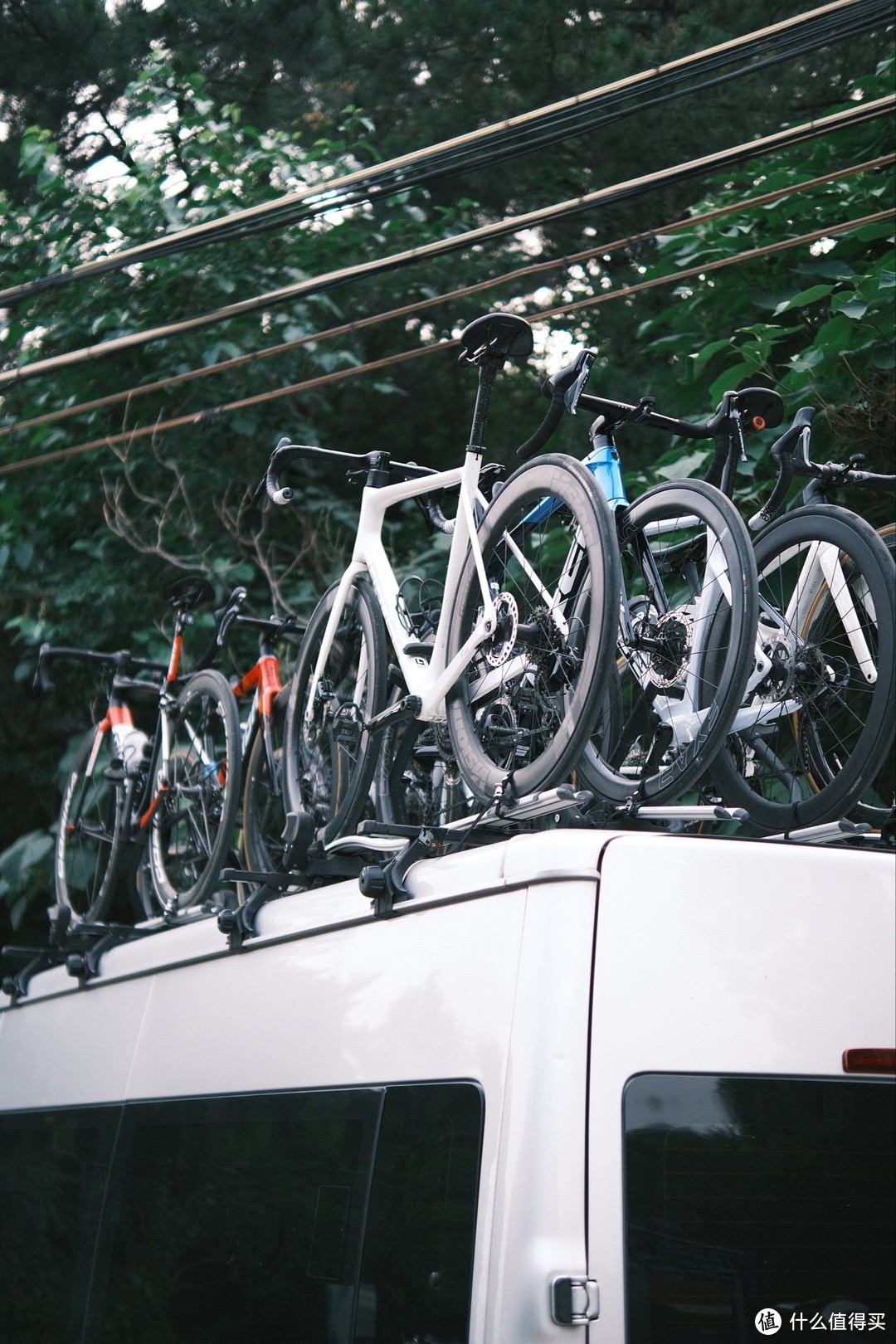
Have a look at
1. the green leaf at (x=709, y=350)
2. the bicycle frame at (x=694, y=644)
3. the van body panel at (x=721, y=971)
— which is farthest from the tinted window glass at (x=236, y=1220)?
the green leaf at (x=709, y=350)

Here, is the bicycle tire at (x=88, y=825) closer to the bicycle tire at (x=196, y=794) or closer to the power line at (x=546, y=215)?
the bicycle tire at (x=196, y=794)

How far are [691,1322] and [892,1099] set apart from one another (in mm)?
553

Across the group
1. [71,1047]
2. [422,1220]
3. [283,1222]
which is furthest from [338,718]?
[422,1220]

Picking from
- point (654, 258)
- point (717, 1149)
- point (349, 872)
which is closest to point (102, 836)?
point (349, 872)

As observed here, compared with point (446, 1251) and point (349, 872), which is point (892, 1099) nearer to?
point (446, 1251)

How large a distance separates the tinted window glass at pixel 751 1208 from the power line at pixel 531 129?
533 centimetres

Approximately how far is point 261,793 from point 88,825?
1.78 meters

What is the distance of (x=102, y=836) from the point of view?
6.73 m

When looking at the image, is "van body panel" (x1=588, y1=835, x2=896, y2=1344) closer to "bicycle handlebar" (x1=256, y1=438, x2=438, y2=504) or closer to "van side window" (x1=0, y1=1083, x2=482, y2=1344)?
"van side window" (x1=0, y1=1083, x2=482, y2=1344)

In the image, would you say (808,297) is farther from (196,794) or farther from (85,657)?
(85,657)

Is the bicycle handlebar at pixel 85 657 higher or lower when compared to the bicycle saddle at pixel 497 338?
higher

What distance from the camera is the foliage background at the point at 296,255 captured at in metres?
8.56

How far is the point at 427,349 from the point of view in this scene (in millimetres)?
8570

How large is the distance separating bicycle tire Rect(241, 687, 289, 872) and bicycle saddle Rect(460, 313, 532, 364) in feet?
5.28
